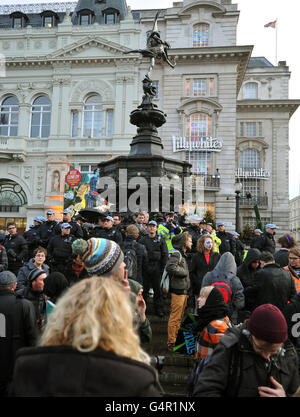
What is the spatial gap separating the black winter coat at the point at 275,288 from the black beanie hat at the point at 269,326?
2470mm

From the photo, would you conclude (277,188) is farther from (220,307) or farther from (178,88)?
(220,307)

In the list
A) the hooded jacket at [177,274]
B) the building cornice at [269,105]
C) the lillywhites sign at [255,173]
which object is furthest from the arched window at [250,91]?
the hooded jacket at [177,274]

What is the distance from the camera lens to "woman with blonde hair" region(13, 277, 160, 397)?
1.52m

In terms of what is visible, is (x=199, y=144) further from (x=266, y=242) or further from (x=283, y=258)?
(x=283, y=258)

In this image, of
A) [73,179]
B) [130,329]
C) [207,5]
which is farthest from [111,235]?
[207,5]

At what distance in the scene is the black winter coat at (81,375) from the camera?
4.97ft

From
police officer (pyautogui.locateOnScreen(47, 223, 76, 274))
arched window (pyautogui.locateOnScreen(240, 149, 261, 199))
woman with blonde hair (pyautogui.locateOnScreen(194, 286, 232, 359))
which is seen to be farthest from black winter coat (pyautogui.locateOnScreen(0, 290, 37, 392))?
arched window (pyautogui.locateOnScreen(240, 149, 261, 199))

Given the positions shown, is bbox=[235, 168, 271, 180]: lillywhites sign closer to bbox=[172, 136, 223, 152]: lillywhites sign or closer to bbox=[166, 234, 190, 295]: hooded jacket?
bbox=[172, 136, 223, 152]: lillywhites sign

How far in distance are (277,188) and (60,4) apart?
29.7 metres

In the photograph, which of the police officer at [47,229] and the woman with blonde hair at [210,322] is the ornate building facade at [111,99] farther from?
the woman with blonde hair at [210,322]
